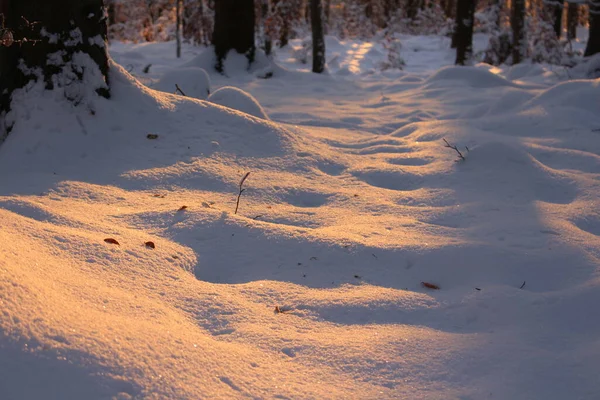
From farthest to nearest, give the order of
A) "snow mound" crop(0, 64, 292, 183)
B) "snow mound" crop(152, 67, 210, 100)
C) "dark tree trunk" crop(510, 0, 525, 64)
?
"dark tree trunk" crop(510, 0, 525, 64) → "snow mound" crop(152, 67, 210, 100) → "snow mound" crop(0, 64, 292, 183)

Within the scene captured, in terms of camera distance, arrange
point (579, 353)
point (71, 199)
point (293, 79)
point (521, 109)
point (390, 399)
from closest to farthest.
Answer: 1. point (390, 399)
2. point (579, 353)
3. point (71, 199)
4. point (521, 109)
5. point (293, 79)

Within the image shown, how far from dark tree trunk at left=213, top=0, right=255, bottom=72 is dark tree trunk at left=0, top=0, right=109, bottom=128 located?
4.52 meters

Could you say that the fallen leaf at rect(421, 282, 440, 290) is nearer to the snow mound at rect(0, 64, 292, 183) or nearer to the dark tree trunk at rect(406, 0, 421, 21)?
the snow mound at rect(0, 64, 292, 183)

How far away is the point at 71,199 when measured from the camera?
2.72 metres

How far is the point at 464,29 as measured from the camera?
11242 mm

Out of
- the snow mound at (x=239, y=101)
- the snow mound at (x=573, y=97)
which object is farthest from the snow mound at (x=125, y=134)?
the snow mound at (x=573, y=97)

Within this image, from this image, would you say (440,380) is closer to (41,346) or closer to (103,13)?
(41,346)

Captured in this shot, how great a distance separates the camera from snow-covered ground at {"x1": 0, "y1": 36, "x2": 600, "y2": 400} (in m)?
1.51

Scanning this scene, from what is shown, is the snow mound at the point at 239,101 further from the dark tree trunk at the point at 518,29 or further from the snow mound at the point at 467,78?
the dark tree trunk at the point at 518,29

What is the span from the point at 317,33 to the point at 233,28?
228 centimetres

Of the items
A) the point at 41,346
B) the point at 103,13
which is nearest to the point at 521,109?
the point at 103,13

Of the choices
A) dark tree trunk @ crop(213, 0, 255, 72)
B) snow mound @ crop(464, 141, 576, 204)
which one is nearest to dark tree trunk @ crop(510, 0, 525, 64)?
dark tree trunk @ crop(213, 0, 255, 72)

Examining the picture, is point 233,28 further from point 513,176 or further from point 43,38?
point 513,176

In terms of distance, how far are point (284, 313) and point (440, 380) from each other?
0.59 metres
